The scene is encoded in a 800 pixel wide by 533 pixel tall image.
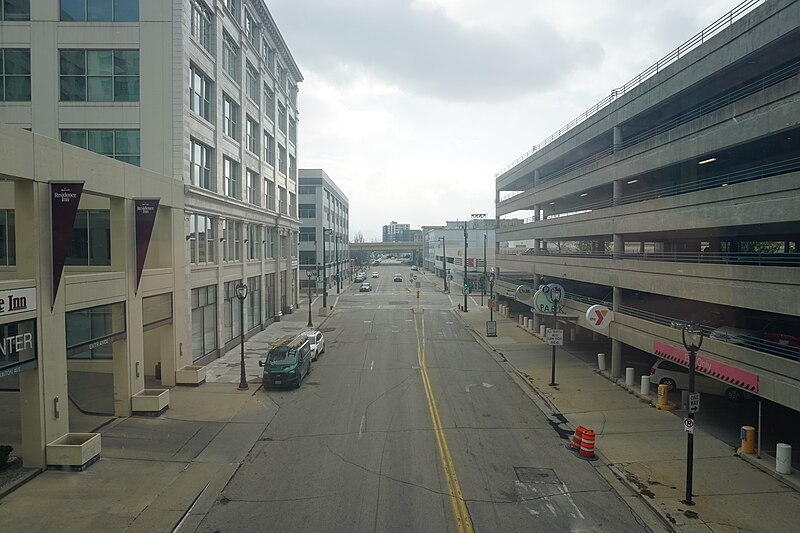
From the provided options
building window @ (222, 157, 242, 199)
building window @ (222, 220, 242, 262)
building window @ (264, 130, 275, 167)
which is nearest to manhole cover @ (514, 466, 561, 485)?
building window @ (222, 220, 242, 262)

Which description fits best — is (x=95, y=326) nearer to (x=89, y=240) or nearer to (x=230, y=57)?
(x=89, y=240)

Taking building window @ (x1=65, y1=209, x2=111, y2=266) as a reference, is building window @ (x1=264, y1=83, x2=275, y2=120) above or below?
above

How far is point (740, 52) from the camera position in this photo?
1630 centimetres

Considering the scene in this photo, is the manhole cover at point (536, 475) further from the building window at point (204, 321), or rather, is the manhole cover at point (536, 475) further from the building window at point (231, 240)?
the building window at point (231, 240)

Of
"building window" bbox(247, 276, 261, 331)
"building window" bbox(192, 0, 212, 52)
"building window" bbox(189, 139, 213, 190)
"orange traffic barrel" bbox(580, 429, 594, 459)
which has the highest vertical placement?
"building window" bbox(192, 0, 212, 52)

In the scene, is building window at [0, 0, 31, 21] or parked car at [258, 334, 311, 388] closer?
parked car at [258, 334, 311, 388]

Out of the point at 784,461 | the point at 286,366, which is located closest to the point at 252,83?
the point at 286,366

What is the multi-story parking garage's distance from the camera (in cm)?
1459

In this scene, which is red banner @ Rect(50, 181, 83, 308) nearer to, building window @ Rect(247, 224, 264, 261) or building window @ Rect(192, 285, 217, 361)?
building window @ Rect(192, 285, 217, 361)

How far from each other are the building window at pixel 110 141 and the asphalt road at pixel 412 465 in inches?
500

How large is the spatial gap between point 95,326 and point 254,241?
20.7m

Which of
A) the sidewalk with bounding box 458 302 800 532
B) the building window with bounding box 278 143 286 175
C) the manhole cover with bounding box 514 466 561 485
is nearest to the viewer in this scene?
the sidewalk with bounding box 458 302 800 532

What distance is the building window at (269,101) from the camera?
136 feet

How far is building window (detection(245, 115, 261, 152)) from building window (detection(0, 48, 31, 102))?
14.0 m
